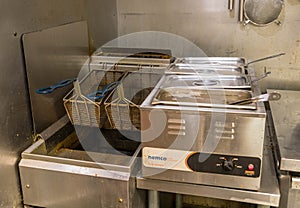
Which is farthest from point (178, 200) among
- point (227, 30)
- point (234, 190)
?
point (227, 30)

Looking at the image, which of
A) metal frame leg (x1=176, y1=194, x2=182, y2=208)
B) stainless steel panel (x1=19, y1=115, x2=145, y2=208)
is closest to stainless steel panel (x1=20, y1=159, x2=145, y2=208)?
stainless steel panel (x1=19, y1=115, x2=145, y2=208)

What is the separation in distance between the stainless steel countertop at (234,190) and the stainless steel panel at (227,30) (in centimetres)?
A: 73

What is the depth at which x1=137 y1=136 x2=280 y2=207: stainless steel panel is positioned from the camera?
1.08 meters

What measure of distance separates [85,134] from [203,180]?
0.59 meters

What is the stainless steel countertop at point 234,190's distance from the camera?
1.08m

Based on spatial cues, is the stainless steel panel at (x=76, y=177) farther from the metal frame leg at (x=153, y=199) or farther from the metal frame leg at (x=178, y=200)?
the metal frame leg at (x=178, y=200)

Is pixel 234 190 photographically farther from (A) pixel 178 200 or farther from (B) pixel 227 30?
(B) pixel 227 30

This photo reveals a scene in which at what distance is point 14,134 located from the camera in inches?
48.2

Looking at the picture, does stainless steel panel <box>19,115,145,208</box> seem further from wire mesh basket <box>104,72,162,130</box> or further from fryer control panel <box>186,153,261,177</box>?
Result: fryer control panel <box>186,153,261,177</box>

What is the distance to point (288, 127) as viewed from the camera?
132 cm

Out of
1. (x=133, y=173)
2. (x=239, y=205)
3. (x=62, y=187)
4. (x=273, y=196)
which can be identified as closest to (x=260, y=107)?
(x=273, y=196)

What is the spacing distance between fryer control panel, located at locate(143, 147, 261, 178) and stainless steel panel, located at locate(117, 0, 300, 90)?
86 cm

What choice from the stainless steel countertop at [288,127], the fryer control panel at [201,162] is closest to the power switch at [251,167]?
the fryer control panel at [201,162]

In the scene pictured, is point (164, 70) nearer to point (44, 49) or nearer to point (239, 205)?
point (44, 49)
